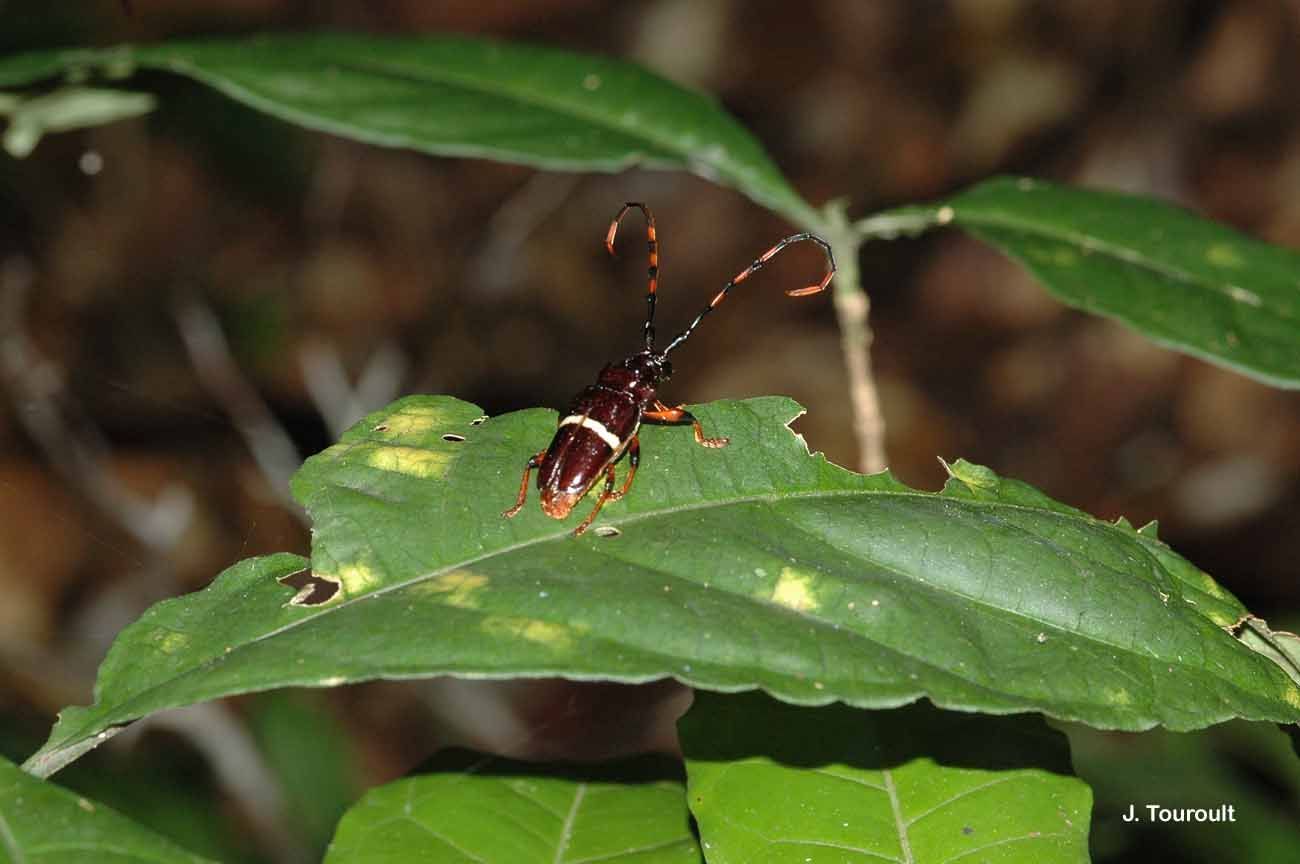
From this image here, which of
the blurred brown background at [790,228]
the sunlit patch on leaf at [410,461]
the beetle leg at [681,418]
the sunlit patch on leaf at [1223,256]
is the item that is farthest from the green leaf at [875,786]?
the blurred brown background at [790,228]

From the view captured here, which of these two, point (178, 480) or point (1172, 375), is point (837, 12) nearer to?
point (1172, 375)

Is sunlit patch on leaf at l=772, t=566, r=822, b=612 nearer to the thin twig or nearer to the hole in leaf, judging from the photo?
the hole in leaf

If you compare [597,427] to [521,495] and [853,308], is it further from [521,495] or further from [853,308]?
[853,308]

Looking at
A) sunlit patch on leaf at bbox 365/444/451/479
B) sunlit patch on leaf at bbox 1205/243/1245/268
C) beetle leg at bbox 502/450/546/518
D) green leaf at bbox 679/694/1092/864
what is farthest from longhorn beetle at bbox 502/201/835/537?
sunlit patch on leaf at bbox 1205/243/1245/268

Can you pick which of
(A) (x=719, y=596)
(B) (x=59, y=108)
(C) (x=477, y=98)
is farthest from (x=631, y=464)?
(B) (x=59, y=108)

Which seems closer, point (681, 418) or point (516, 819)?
point (516, 819)

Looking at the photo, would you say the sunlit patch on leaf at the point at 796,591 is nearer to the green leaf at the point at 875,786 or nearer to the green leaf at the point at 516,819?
the green leaf at the point at 875,786

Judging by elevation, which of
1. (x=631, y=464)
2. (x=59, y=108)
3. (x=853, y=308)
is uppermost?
(x=59, y=108)
